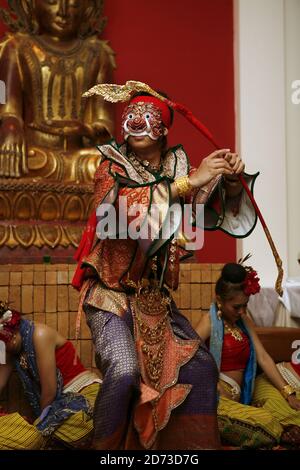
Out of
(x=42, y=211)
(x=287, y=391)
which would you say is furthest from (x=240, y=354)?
(x=42, y=211)

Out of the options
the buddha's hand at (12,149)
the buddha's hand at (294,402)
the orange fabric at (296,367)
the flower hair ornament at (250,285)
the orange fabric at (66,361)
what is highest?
the buddha's hand at (12,149)

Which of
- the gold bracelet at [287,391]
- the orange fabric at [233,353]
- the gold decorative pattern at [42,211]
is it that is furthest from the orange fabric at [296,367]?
the gold decorative pattern at [42,211]

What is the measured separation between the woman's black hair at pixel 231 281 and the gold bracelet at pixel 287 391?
1.70ft

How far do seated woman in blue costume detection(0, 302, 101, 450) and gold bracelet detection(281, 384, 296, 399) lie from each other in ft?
2.94

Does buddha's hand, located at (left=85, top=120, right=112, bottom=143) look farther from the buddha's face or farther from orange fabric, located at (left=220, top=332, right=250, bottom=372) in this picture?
orange fabric, located at (left=220, top=332, right=250, bottom=372)

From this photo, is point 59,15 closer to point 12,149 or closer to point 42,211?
point 12,149

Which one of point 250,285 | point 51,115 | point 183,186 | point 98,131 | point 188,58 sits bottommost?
point 250,285

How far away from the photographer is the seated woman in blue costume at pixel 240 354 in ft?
12.8

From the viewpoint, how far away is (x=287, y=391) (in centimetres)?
399

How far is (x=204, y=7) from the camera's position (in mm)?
5551

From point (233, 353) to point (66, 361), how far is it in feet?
2.64

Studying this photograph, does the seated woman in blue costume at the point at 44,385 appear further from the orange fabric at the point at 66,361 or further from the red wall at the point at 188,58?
the red wall at the point at 188,58

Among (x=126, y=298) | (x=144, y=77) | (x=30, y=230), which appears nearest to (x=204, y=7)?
(x=144, y=77)

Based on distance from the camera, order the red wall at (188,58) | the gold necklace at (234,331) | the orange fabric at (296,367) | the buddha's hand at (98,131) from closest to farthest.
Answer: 1. the gold necklace at (234,331)
2. the orange fabric at (296,367)
3. the buddha's hand at (98,131)
4. the red wall at (188,58)
